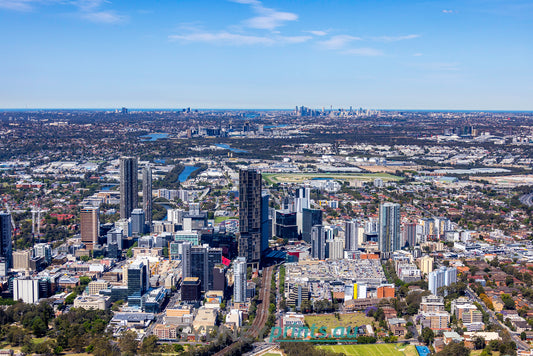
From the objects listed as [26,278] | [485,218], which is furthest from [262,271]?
[485,218]

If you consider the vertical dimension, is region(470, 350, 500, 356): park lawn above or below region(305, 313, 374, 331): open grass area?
below

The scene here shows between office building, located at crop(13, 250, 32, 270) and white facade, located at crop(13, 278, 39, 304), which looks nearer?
white facade, located at crop(13, 278, 39, 304)

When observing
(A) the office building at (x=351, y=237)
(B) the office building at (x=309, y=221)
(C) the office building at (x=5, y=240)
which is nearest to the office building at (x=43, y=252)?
(C) the office building at (x=5, y=240)

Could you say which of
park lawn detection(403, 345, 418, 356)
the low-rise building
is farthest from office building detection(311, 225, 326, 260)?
park lawn detection(403, 345, 418, 356)

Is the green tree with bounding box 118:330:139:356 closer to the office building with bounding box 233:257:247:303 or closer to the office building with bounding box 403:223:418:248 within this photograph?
the office building with bounding box 233:257:247:303

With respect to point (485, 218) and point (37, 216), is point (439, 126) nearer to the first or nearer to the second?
point (485, 218)

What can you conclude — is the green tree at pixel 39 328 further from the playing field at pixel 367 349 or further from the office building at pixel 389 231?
the office building at pixel 389 231
